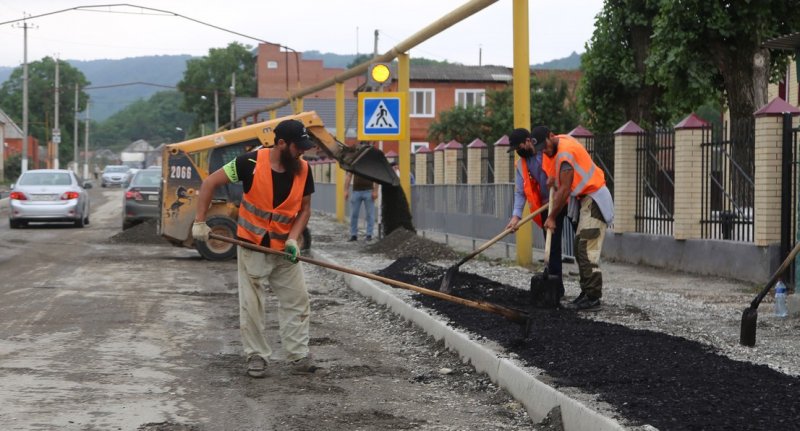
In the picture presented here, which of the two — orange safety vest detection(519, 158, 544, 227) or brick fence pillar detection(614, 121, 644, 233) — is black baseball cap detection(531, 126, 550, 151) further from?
brick fence pillar detection(614, 121, 644, 233)

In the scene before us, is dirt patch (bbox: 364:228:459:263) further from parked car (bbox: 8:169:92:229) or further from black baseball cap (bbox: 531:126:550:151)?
parked car (bbox: 8:169:92:229)

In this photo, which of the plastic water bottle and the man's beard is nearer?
the man's beard

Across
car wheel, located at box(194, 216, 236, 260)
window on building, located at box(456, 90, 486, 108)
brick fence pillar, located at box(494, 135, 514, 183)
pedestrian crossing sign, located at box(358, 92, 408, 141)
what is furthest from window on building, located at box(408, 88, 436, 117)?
car wheel, located at box(194, 216, 236, 260)

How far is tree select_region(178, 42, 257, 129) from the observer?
122 metres

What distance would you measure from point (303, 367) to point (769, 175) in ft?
23.8

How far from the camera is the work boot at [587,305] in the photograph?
1080 centimetres

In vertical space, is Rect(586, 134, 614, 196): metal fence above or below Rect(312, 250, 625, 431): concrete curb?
above

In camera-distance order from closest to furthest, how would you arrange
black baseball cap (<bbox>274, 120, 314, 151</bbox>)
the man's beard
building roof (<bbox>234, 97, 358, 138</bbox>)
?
black baseball cap (<bbox>274, 120, 314, 151</bbox>) → the man's beard → building roof (<bbox>234, 97, 358, 138</bbox>)

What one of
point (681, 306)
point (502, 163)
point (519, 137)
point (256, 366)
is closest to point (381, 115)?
point (502, 163)

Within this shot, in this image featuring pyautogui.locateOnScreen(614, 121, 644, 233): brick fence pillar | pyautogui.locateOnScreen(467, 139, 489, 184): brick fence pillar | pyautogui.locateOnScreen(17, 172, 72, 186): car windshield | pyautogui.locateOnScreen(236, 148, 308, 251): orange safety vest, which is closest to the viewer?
pyautogui.locateOnScreen(236, 148, 308, 251): orange safety vest

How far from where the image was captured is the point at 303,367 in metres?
8.38

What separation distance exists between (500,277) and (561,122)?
43.2 metres

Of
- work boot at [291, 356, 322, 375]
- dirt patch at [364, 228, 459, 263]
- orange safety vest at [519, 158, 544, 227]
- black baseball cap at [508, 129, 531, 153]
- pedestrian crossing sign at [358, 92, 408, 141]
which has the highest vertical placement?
pedestrian crossing sign at [358, 92, 408, 141]

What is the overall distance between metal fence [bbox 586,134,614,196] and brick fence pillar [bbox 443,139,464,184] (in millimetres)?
6263
